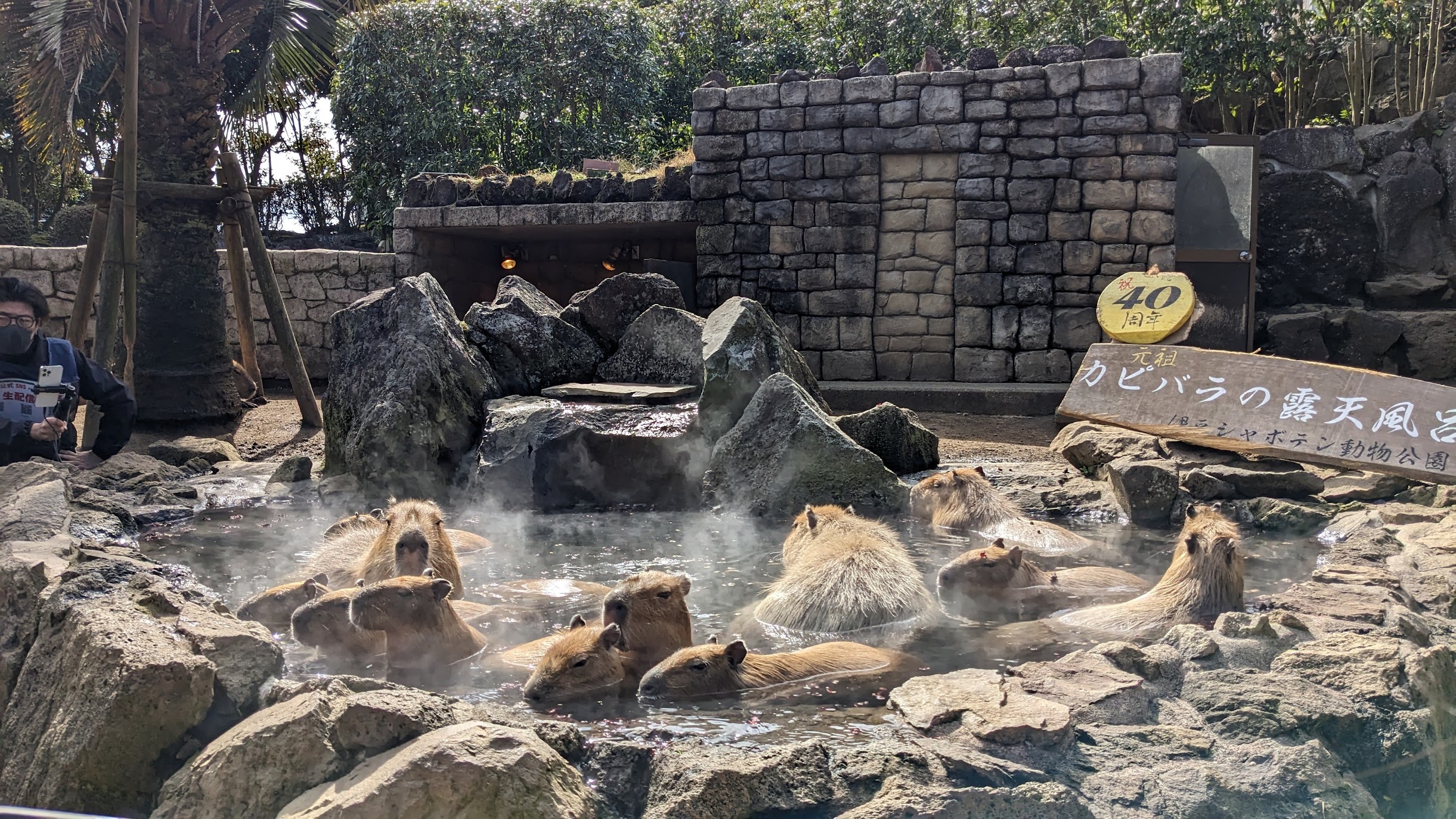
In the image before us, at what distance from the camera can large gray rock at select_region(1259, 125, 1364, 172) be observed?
1236cm

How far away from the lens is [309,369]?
43.2 ft

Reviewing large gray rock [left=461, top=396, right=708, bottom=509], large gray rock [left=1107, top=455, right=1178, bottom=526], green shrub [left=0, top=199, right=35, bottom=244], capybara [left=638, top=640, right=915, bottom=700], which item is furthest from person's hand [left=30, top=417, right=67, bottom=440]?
green shrub [left=0, top=199, right=35, bottom=244]

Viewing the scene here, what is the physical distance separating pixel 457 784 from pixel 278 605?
2.26 meters

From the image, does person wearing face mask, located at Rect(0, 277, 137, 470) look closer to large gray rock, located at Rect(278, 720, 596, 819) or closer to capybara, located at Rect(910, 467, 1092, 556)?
large gray rock, located at Rect(278, 720, 596, 819)

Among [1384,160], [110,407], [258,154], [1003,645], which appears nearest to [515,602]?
[1003,645]

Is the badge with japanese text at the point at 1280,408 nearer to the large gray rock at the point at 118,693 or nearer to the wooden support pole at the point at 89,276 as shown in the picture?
the large gray rock at the point at 118,693

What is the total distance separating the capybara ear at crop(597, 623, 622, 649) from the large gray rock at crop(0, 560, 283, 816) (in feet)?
3.18

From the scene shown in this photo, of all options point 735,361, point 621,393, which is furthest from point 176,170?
point 735,361

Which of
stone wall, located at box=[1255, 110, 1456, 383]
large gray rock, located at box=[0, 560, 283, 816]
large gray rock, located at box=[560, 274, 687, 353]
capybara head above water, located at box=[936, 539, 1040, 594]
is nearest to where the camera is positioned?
large gray rock, located at box=[0, 560, 283, 816]

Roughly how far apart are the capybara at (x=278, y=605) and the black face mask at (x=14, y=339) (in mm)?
2806

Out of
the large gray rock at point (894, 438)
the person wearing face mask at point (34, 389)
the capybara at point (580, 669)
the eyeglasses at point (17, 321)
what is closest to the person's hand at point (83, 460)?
the person wearing face mask at point (34, 389)

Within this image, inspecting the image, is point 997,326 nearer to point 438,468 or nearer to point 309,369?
point 438,468

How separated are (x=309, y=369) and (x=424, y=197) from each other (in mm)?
2507

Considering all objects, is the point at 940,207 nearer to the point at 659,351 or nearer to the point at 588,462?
the point at 659,351
